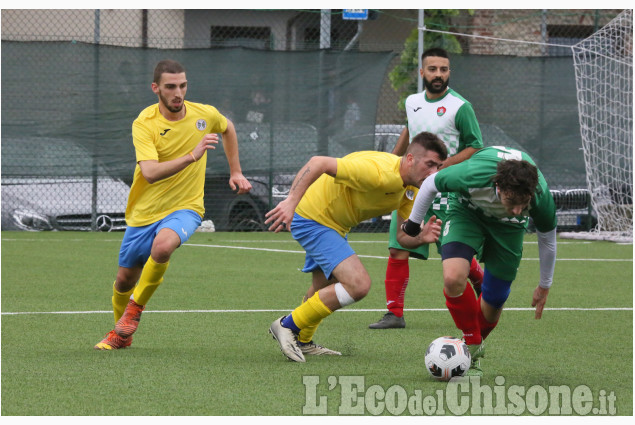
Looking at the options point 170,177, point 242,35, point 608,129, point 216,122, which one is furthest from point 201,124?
point 242,35

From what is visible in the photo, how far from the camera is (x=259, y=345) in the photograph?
6.79m

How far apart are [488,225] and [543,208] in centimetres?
47

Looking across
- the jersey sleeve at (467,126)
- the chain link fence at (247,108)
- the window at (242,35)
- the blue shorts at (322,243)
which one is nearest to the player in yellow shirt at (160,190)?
the blue shorts at (322,243)

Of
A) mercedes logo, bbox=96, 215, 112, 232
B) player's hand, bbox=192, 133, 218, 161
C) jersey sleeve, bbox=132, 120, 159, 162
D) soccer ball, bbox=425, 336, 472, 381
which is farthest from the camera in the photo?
mercedes logo, bbox=96, 215, 112, 232

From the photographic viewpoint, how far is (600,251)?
13914 mm

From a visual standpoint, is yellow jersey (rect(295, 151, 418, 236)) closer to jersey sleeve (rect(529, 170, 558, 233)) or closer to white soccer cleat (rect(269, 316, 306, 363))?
white soccer cleat (rect(269, 316, 306, 363))

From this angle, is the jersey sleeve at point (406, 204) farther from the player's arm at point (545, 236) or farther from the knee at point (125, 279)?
the knee at point (125, 279)

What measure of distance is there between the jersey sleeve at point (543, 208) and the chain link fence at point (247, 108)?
9.43 meters

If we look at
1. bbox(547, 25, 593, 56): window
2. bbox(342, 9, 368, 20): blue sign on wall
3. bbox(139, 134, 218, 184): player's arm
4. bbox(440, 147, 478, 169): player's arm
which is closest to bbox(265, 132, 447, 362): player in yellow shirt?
bbox(139, 134, 218, 184): player's arm

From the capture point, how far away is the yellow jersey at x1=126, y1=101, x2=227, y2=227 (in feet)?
22.6

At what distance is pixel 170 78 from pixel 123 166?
9.03 m

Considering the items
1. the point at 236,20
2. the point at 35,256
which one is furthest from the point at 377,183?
the point at 236,20

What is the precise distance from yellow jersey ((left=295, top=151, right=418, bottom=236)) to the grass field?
32.9 inches

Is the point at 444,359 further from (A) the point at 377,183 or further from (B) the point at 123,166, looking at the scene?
(B) the point at 123,166
